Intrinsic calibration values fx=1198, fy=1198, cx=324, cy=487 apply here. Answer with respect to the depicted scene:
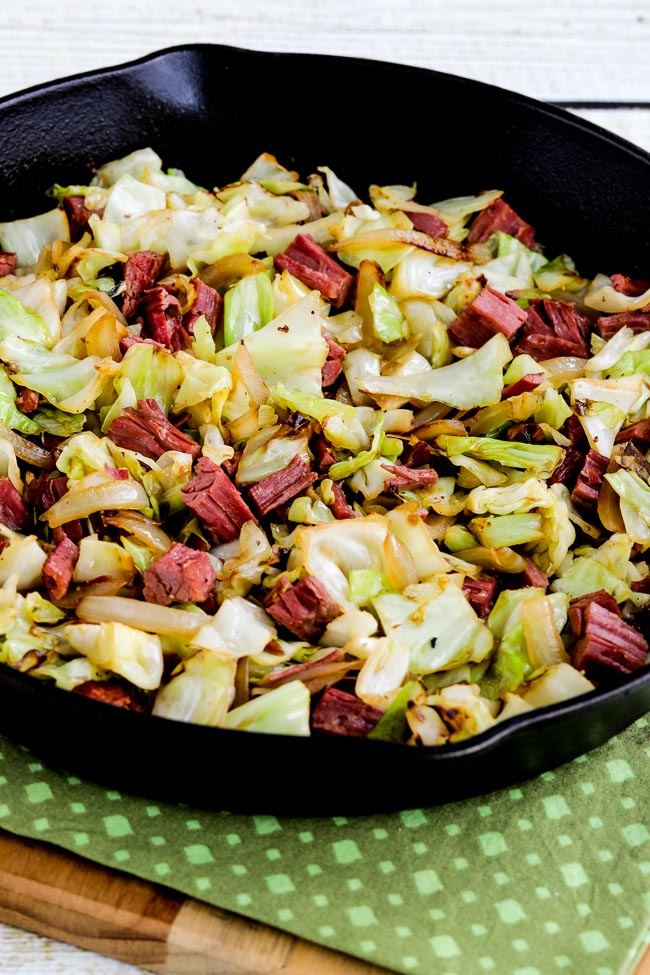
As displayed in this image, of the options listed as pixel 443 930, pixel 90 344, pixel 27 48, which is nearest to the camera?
pixel 443 930

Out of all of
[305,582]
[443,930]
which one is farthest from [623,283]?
[443,930]

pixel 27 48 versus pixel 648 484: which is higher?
pixel 27 48

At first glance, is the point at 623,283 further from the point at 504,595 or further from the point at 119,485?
the point at 119,485

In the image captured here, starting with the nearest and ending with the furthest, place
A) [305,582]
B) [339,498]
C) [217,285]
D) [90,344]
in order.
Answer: [305,582]
[339,498]
[90,344]
[217,285]

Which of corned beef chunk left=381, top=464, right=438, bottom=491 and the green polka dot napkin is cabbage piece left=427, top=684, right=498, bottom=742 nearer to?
the green polka dot napkin

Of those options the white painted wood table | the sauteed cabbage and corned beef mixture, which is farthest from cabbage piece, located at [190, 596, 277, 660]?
the white painted wood table

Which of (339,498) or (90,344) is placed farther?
(90,344)

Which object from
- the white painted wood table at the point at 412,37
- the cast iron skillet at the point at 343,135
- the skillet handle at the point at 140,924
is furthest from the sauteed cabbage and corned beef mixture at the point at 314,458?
the white painted wood table at the point at 412,37

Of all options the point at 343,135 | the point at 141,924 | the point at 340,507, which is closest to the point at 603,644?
the point at 340,507
